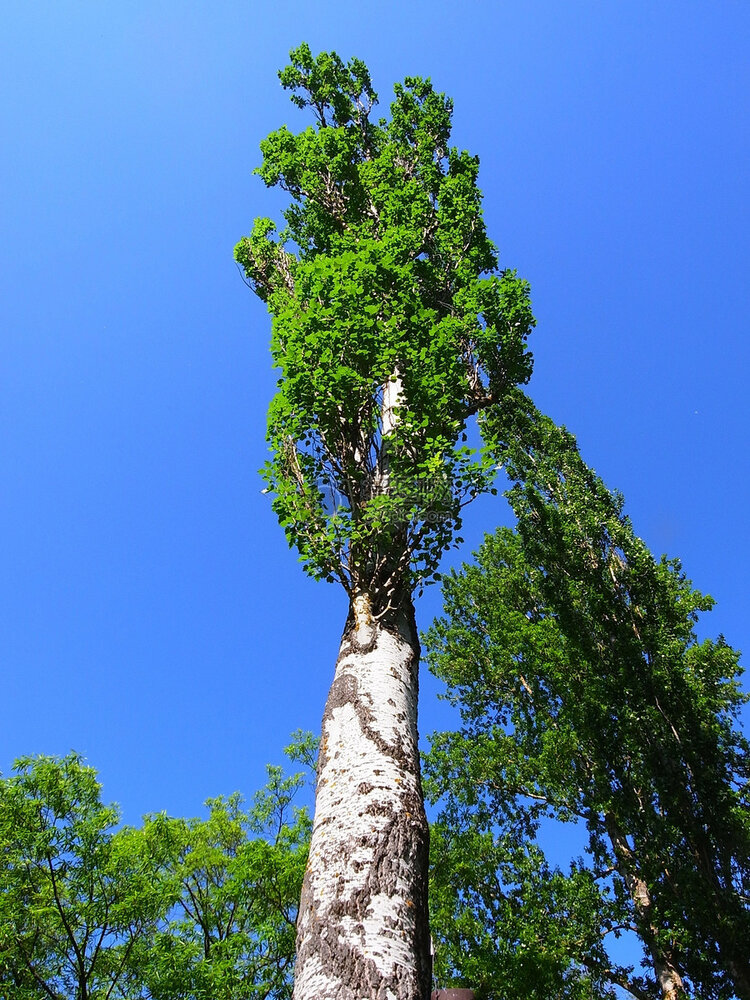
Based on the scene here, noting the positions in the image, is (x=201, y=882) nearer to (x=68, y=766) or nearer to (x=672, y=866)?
(x=68, y=766)

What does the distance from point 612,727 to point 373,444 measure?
25.7 ft

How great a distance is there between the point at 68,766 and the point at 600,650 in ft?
30.1

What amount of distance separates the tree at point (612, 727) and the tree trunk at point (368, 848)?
285 inches

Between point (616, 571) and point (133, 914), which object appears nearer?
point (133, 914)

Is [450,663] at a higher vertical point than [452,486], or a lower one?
higher

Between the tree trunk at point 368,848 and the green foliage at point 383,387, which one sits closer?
the tree trunk at point 368,848

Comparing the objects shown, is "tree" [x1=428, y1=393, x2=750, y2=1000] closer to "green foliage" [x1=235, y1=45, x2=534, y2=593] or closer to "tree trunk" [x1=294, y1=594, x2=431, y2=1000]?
"green foliage" [x1=235, y1=45, x2=534, y2=593]

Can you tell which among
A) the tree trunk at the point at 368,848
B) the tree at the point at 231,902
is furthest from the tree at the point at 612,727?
the tree trunk at the point at 368,848

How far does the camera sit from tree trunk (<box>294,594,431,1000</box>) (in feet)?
7.41

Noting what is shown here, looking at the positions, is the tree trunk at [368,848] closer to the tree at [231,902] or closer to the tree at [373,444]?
the tree at [373,444]

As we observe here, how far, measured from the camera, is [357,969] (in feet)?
7.26

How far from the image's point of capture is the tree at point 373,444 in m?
2.52

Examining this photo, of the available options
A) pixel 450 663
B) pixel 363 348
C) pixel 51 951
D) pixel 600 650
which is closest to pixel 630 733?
pixel 600 650

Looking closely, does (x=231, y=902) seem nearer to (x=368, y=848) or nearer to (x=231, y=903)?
(x=231, y=903)
